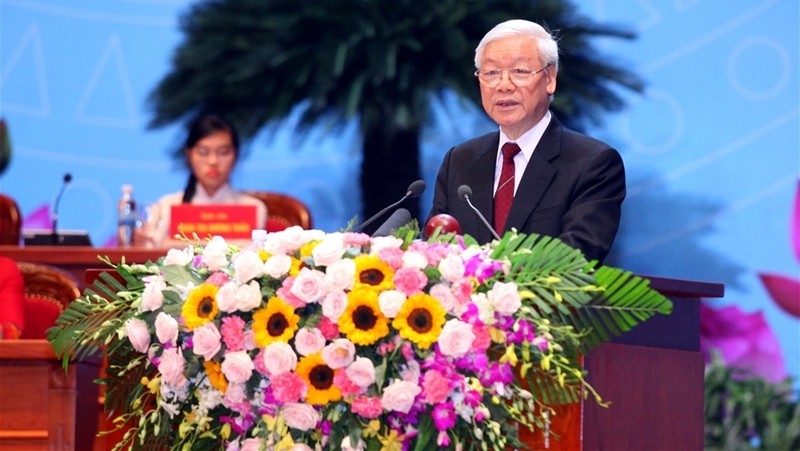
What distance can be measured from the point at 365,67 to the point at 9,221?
1690mm

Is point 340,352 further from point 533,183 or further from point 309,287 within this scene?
point 533,183

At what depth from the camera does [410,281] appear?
2.15m

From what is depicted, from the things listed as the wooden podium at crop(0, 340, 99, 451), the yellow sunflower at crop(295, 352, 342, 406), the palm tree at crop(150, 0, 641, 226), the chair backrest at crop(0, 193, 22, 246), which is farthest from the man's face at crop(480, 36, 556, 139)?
the chair backrest at crop(0, 193, 22, 246)

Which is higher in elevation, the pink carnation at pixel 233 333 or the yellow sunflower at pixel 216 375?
the pink carnation at pixel 233 333

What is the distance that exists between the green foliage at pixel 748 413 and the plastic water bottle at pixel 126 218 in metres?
2.52

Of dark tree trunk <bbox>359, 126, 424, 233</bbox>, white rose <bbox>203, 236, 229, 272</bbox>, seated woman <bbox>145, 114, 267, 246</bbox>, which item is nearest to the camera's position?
white rose <bbox>203, 236, 229, 272</bbox>

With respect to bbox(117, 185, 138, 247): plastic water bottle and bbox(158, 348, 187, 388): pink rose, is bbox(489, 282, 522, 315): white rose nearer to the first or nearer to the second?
bbox(158, 348, 187, 388): pink rose

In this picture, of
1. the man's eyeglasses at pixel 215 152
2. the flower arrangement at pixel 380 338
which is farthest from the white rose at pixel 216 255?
the man's eyeglasses at pixel 215 152

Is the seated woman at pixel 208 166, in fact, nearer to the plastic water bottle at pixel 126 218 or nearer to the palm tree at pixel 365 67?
the plastic water bottle at pixel 126 218

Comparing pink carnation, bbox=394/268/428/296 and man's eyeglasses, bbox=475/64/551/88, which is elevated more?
man's eyeglasses, bbox=475/64/551/88

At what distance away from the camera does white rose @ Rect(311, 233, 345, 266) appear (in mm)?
2186

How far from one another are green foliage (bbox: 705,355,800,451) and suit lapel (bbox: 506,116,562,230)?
306 centimetres

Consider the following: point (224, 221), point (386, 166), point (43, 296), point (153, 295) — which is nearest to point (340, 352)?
point (153, 295)

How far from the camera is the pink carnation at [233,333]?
2.19m
